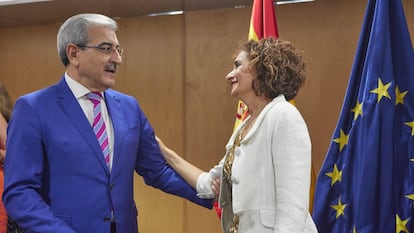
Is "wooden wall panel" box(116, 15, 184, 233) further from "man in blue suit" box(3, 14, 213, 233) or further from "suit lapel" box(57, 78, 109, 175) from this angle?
"suit lapel" box(57, 78, 109, 175)

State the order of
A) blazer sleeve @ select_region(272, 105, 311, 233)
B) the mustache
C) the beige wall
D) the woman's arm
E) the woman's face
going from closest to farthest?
blazer sleeve @ select_region(272, 105, 311, 233) < the woman's face < the mustache < the woman's arm < the beige wall

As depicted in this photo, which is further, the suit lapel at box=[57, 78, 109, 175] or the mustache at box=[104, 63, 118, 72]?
the mustache at box=[104, 63, 118, 72]

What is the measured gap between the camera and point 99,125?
2.25m

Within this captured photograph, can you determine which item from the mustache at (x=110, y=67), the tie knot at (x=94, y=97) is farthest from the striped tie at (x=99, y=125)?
the mustache at (x=110, y=67)

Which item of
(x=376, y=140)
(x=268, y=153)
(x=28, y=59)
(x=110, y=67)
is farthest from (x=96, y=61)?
(x=28, y=59)

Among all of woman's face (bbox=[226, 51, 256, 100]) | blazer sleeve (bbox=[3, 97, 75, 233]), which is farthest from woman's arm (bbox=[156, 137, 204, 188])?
blazer sleeve (bbox=[3, 97, 75, 233])

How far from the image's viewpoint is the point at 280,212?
6.36 ft

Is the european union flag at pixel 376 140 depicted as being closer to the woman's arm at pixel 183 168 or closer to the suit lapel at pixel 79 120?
the woman's arm at pixel 183 168

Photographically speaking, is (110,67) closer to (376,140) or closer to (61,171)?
(61,171)

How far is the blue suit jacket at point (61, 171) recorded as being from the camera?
2.05 metres

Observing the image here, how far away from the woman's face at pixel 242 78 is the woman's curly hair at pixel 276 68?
0.02 metres

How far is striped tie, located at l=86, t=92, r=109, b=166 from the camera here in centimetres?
222

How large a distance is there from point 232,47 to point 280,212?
78.3 inches

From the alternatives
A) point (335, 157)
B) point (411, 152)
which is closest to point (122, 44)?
point (335, 157)
